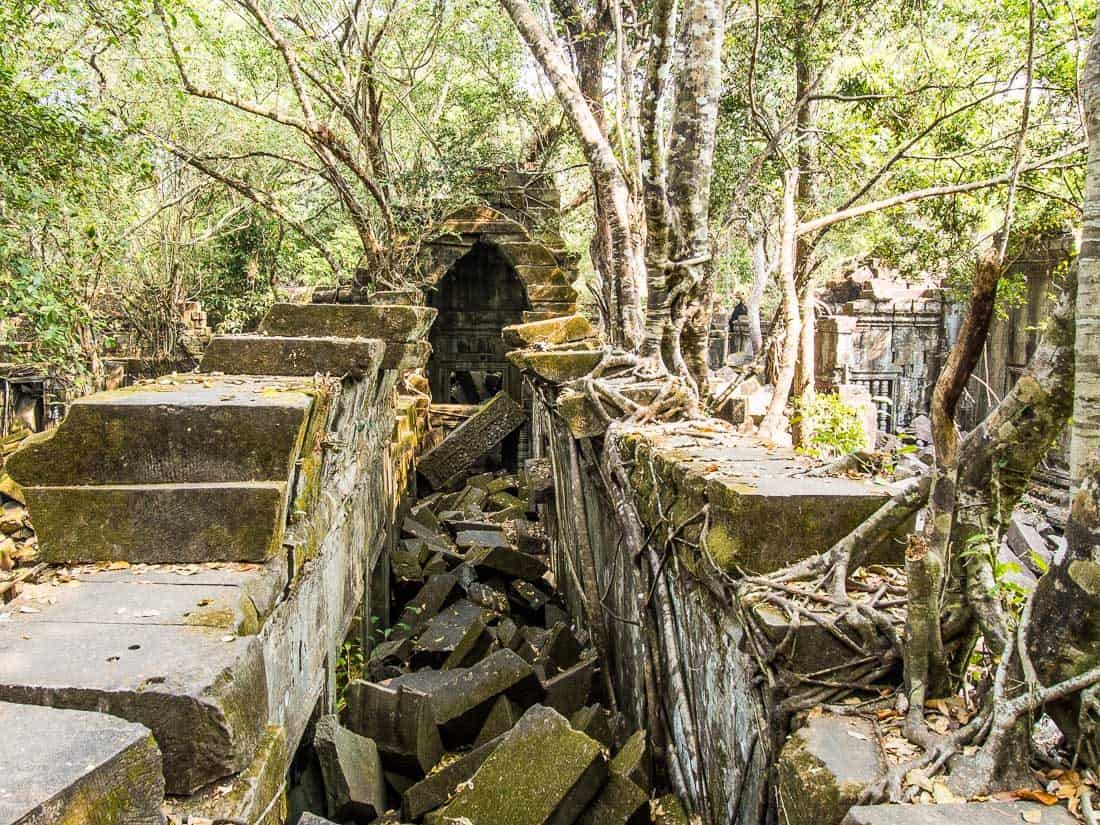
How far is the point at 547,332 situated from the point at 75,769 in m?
7.08

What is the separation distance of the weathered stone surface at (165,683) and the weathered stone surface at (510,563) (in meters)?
4.93

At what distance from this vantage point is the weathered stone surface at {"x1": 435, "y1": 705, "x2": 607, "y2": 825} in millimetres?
3297

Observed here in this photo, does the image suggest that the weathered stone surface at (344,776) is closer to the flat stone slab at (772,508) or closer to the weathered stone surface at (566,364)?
the flat stone slab at (772,508)

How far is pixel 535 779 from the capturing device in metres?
3.40

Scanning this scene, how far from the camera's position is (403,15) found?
1279cm

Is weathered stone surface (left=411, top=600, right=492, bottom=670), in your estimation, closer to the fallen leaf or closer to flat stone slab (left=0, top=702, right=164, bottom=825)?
flat stone slab (left=0, top=702, right=164, bottom=825)

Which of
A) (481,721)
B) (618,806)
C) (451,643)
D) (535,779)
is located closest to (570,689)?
(481,721)

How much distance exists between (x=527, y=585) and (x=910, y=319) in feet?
50.9

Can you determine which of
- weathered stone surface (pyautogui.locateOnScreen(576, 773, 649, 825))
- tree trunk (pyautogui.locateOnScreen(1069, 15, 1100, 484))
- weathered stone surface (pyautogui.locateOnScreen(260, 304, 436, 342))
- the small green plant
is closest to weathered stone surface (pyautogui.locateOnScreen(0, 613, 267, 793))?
weathered stone surface (pyautogui.locateOnScreen(576, 773, 649, 825))

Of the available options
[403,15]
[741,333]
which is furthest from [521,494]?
[741,333]

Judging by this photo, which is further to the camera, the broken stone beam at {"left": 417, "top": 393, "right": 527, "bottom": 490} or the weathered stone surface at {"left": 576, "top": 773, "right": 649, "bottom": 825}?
the broken stone beam at {"left": 417, "top": 393, "right": 527, "bottom": 490}

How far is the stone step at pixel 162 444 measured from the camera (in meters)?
3.12

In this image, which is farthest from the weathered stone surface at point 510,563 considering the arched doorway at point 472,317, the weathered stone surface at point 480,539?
the arched doorway at point 472,317

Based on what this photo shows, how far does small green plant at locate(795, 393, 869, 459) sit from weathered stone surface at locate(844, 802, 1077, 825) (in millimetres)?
3373
